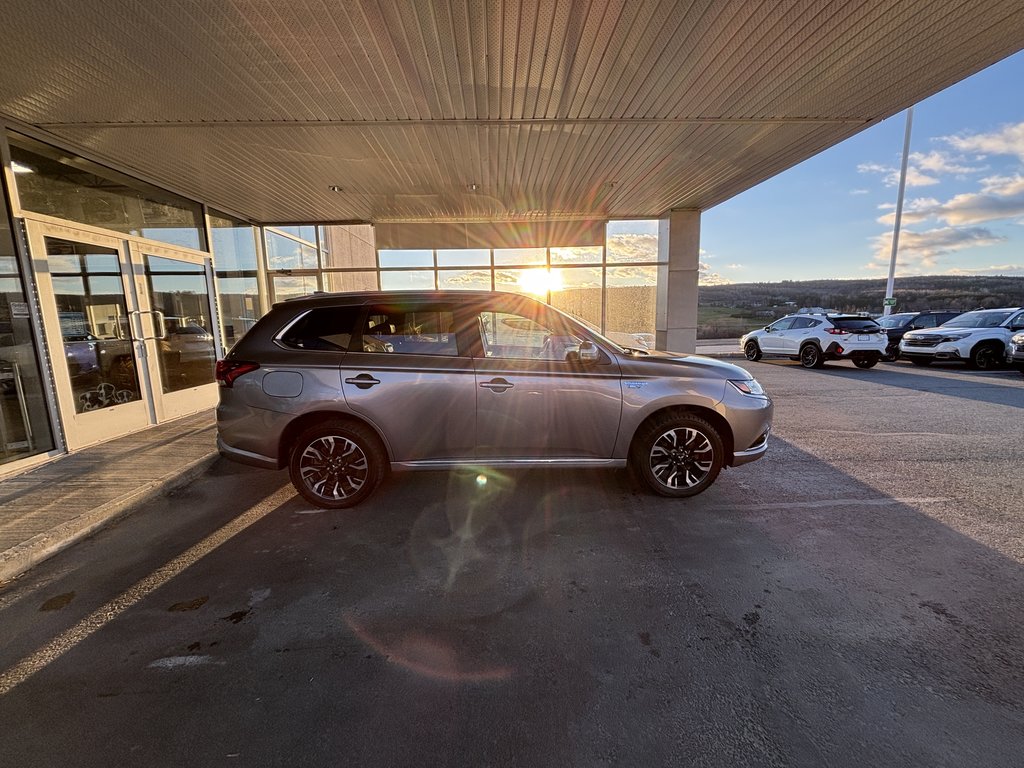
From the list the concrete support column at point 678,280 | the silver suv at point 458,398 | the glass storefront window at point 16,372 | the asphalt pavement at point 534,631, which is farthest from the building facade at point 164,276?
the asphalt pavement at point 534,631

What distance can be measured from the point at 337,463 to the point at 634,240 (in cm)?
993

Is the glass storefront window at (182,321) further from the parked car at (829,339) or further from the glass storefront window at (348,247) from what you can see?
the parked car at (829,339)

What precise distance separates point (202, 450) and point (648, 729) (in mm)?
5710

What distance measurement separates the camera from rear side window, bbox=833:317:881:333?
1248cm

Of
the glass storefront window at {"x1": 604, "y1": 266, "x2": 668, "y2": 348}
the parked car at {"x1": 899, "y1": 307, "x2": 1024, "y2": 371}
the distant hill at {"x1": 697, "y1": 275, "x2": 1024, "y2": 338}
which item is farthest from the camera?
the distant hill at {"x1": 697, "y1": 275, "x2": 1024, "y2": 338}

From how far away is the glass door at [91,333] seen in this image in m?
5.28

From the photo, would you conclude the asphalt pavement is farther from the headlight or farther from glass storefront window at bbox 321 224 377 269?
glass storefront window at bbox 321 224 377 269

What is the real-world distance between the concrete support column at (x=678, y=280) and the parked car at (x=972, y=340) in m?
7.67

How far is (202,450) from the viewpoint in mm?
5438

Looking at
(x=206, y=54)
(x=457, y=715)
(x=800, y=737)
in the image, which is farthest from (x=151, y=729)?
(x=206, y=54)

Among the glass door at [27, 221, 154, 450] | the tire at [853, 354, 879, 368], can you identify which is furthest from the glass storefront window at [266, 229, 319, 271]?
the tire at [853, 354, 879, 368]

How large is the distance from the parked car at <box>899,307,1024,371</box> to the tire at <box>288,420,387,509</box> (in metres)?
16.2

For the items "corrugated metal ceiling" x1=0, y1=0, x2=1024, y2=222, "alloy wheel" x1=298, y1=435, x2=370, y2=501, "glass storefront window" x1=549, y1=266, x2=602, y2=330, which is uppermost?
"corrugated metal ceiling" x1=0, y1=0, x2=1024, y2=222

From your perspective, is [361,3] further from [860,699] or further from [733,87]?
[860,699]
